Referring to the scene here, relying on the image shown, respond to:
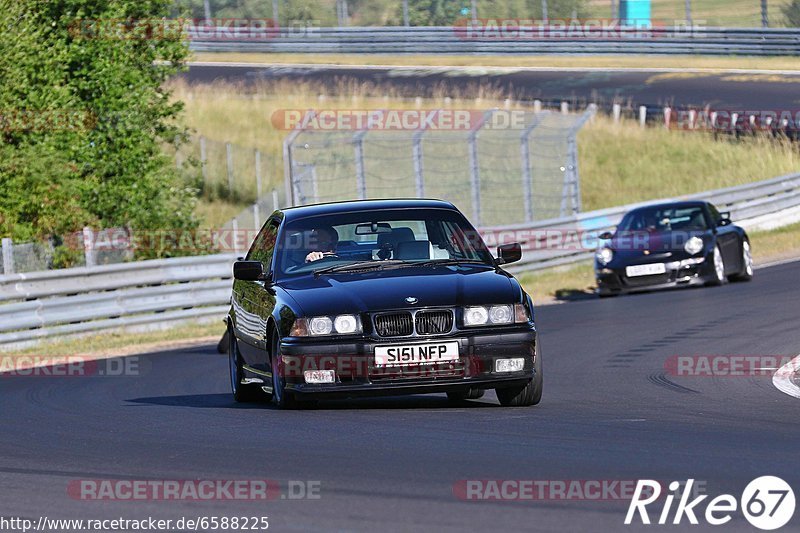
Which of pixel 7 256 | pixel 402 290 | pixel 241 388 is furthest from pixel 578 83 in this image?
pixel 402 290

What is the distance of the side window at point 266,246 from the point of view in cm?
1110

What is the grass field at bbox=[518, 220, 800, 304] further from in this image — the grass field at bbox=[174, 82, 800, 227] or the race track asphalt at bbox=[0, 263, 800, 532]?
the race track asphalt at bbox=[0, 263, 800, 532]

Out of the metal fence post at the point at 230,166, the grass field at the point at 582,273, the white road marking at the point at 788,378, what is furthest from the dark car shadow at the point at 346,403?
the metal fence post at the point at 230,166

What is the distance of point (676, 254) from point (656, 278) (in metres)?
0.49

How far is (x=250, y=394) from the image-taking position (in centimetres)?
1156

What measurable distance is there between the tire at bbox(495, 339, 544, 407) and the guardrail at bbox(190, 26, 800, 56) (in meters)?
37.6

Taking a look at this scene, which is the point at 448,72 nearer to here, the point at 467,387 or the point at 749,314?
the point at 749,314

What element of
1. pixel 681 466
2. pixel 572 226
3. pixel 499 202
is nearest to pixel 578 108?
pixel 499 202

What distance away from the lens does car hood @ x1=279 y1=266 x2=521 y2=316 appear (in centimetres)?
937

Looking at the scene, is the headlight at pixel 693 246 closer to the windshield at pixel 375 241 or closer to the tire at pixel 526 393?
the windshield at pixel 375 241

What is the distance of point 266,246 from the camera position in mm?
11414

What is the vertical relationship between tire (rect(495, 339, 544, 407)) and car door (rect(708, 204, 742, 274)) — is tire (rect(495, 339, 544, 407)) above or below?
above

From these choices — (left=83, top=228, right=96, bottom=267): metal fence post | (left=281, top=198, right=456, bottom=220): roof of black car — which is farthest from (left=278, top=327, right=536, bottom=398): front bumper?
(left=83, top=228, right=96, bottom=267): metal fence post

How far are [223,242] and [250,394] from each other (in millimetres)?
19607
